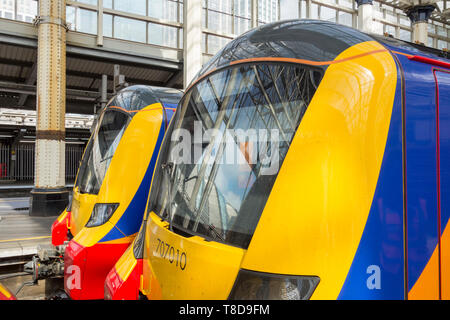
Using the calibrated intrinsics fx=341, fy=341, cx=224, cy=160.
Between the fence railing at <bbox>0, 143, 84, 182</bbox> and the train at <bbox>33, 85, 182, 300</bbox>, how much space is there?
20307 mm

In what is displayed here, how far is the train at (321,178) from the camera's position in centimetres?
148

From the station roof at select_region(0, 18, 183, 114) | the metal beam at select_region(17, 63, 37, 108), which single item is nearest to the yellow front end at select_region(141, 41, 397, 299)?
the station roof at select_region(0, 18, 183, 114)

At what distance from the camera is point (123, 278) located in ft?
8.14

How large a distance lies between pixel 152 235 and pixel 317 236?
1.23 metres

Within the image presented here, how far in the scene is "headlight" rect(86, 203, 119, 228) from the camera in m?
3.98

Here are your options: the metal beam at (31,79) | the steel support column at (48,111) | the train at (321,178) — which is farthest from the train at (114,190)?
the metal beam at (31,79)

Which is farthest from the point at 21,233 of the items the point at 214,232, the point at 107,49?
the point at 214,232

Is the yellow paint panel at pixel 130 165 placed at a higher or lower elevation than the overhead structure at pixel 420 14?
lower

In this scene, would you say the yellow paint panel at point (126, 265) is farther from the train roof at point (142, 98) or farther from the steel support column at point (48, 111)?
the steel support column at point (48, 111)

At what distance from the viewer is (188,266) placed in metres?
1.81

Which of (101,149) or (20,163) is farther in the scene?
(20,163)

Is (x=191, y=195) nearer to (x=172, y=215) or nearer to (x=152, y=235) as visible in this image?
(x=172, y=215)

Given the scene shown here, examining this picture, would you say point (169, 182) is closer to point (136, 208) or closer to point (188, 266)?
point (188, 266)

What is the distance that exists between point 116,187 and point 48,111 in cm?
637
